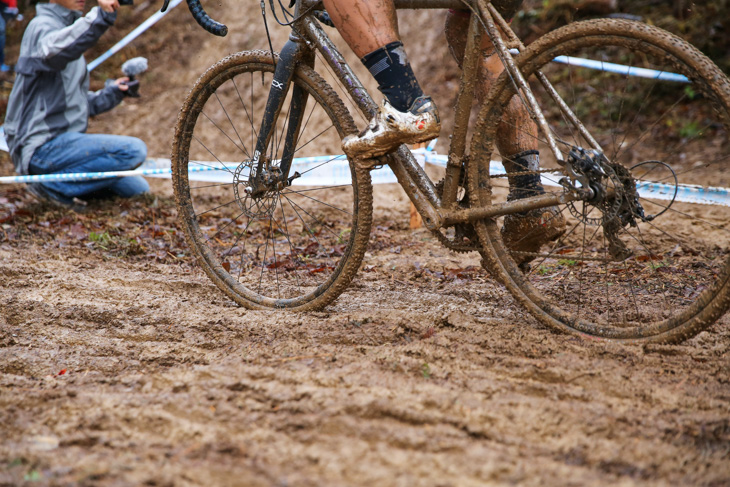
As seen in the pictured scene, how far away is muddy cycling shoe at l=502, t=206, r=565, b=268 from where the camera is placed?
2.64m

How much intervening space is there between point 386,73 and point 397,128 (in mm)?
251

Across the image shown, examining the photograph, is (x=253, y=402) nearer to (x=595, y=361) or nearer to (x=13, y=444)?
(x=13, y=444)

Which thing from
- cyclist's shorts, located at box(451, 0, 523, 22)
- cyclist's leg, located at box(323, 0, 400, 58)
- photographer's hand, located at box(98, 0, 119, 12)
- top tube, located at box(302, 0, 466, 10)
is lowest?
cyclist's leg, located at box(323, 0, 400, 58)

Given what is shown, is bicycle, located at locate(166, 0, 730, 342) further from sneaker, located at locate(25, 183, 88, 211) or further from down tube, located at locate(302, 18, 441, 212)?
sneaker, located at locate(25, 183, 88, 211)

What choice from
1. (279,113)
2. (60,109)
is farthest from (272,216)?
(60,109)

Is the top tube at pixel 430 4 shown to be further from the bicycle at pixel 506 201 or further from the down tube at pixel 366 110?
the down tube at pixel 366 110

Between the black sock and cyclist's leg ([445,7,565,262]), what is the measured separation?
0.46 m

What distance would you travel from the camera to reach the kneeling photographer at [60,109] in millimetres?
4902

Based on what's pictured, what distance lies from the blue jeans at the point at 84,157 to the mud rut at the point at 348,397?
257 cm

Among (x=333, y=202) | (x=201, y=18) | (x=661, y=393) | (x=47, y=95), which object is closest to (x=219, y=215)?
(x=333, y=202)

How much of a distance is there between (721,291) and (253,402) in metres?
1.55

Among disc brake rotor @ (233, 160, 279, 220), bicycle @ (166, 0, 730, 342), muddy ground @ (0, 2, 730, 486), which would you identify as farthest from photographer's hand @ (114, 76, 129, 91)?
disc brake rotor @ (233, 160, 279, 220)

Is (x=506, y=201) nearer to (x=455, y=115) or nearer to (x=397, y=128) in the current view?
(x=455, y=115)

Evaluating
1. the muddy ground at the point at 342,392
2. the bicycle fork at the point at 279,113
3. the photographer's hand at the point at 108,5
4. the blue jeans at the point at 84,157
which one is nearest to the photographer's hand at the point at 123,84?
the blue jeans at the point at 84,157
